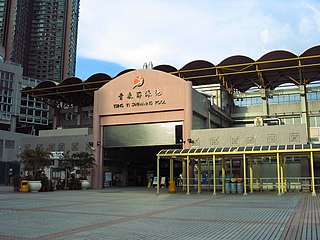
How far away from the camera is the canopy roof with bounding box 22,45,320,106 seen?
42.0m

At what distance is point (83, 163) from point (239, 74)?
22.6 meters

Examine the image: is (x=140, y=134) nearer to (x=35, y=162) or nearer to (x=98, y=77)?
(x=35, y=162)

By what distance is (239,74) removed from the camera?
4653cm

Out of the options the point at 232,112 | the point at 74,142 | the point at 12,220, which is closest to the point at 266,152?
the point at 12,220

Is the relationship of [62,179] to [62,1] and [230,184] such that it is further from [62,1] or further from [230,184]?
[62,1]

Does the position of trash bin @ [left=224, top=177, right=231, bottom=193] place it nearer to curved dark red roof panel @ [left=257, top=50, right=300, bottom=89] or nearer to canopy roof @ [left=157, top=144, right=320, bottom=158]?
canopy roof @ [left=157, top=144, right=320, bottom=158]

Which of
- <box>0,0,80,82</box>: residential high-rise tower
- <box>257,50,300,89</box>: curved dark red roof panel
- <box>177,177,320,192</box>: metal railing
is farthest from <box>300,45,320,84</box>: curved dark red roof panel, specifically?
<box>0,0,80,82</box>: residential high-rise tower

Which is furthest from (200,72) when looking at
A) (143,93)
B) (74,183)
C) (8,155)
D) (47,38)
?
(47,38)

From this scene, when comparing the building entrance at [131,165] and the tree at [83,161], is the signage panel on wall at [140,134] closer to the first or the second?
the building entrance at [131,165]

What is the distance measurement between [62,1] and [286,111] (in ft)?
316

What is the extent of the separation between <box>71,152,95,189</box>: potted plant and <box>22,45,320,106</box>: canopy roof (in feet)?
54.9

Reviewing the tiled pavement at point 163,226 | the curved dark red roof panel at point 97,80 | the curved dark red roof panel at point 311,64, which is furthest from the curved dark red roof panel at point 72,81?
the tiled pavement at point 163,226

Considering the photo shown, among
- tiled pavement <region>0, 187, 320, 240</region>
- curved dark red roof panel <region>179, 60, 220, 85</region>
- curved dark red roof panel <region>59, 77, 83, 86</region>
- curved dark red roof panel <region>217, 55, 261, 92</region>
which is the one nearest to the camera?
tiled pavement <region>0, 187, 320, 240</region>

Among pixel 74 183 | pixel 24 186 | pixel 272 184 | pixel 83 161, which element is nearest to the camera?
pixel 272 184
